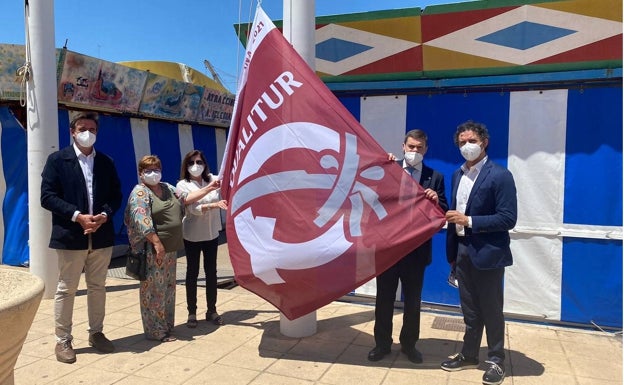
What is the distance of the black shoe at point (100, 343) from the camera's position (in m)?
3.94

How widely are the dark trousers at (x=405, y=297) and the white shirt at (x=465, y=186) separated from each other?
0.47 metres

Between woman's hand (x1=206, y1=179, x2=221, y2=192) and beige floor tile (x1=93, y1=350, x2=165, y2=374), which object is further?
woman's hand (x1=206, y1=179, x2=221, y2=192)

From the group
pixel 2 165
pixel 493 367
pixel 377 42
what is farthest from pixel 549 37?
pixel 2 165

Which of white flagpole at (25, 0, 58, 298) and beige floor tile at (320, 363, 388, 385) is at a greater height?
white flagpole at (25, 0, 58, 298)

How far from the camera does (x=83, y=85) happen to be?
8234 millimetres

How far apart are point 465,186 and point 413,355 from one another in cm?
144

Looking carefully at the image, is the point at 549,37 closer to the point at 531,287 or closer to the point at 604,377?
the point at 531,287

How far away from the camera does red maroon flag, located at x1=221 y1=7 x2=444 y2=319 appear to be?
3.48 metres

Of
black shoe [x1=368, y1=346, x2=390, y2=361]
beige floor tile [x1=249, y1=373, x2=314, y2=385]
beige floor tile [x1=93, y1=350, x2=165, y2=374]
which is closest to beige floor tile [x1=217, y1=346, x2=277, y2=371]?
beige floor tile [x1=249, y1=373, x2=314, y2=385]


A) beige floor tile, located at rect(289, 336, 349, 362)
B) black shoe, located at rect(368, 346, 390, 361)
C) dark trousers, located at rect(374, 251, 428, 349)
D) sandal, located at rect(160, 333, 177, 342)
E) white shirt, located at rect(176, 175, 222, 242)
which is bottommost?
beige floor tile, located at rect(289, 336, 349, 362)

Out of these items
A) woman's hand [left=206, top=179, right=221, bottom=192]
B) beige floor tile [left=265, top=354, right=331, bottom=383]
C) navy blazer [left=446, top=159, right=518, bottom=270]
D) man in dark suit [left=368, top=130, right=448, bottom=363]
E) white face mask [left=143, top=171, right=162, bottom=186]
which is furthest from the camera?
woman's hand [left=206, top=179, right=221, bottom=192]

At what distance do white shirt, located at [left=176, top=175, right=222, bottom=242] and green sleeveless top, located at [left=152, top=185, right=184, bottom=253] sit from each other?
0.23 metres

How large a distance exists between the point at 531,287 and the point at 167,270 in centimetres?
370

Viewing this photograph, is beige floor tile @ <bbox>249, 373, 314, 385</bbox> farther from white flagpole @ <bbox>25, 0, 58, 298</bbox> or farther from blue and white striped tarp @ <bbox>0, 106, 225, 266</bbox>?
blue and white striped tarp @ <bbox>0, 106, 225, 266</bbox>
